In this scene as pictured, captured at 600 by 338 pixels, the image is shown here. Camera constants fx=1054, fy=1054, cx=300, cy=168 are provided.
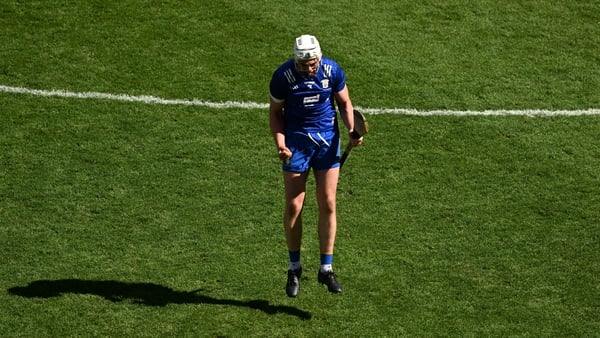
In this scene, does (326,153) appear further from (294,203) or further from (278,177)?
(278,177)

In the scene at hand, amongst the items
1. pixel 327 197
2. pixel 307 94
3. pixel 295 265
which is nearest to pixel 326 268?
pixel 295 265

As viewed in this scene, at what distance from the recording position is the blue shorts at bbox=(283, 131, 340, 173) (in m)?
10.5

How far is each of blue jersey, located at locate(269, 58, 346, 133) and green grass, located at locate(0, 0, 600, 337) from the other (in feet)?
5.70

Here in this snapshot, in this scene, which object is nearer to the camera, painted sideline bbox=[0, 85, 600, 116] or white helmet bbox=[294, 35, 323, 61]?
white helmet bbox=[294, 35, 323, 61]

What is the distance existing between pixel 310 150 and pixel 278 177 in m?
2.49

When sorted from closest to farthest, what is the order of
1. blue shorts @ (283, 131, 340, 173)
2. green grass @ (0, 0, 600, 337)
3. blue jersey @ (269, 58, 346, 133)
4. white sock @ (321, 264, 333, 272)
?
blue jersey @ (269, 58, 346, 133) < blue shorts @ (283, 131, 340, 173) < green grass @ (0, 0, 600, 337) < white sock @ (321, 264, 333, 272)

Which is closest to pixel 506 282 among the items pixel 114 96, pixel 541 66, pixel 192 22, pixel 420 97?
pixel 420 97

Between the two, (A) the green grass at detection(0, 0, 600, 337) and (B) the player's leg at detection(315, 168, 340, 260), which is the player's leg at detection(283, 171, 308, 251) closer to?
(B) the player's leg at detection(315, 168, 340, 260)

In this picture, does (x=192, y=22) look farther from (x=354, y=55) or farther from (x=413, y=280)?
(x=413, y=280)

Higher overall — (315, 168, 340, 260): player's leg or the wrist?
the wrist

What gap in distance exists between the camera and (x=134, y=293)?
10891mm

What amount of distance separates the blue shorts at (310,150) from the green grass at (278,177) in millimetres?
1388

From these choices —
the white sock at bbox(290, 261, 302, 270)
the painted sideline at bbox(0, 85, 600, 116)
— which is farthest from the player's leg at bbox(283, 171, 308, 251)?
the painted sideline at bbox(0, 85, 600, 116)

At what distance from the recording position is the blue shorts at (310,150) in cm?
1047
